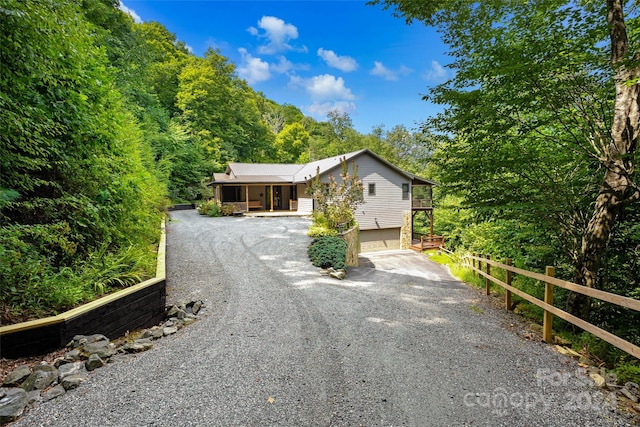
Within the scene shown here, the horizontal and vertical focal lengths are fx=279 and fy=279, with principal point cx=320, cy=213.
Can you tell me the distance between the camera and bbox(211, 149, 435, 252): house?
17.3 m

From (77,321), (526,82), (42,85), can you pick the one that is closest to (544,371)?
(526,82)

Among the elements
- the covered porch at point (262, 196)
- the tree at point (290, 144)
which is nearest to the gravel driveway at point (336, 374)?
the covered porch at point (262, 196)

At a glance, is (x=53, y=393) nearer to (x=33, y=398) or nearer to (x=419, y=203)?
(x=33, y=398)

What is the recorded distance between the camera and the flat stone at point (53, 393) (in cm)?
218

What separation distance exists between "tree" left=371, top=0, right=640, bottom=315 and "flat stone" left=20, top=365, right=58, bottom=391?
219 inches

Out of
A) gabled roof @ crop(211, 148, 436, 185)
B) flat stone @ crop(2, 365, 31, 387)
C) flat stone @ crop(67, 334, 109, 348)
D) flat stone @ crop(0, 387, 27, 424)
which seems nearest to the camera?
flat stone @ crop(0, 387, 27, 424)

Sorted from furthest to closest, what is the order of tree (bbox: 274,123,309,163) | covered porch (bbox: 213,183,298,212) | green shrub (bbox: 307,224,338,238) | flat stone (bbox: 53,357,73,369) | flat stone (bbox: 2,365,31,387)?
1. tree (bbox: 274,123,309,163)
2. covered porch (bbox: 213,183,298,212)
3. green shrub (bbox: 307,224,338,238)
4. flat stone (bbox: 53,357,73,369)
5. flat stone (bbox: 2,365,31,387)

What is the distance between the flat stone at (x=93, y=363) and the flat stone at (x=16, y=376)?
382 millimetres

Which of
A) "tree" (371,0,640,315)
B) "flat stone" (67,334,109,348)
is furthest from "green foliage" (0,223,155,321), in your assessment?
"tree" (371,0,640,315)

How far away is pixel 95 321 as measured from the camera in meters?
3.14

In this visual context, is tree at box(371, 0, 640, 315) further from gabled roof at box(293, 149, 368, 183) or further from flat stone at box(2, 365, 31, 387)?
gabled roof at box(293, 149, 368, 183)

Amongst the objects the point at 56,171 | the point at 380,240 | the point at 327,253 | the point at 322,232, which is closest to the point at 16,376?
the point at 56,171

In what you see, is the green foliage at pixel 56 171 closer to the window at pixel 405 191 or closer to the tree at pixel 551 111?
the tree at pixel 551 111

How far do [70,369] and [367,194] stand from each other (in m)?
15.9
